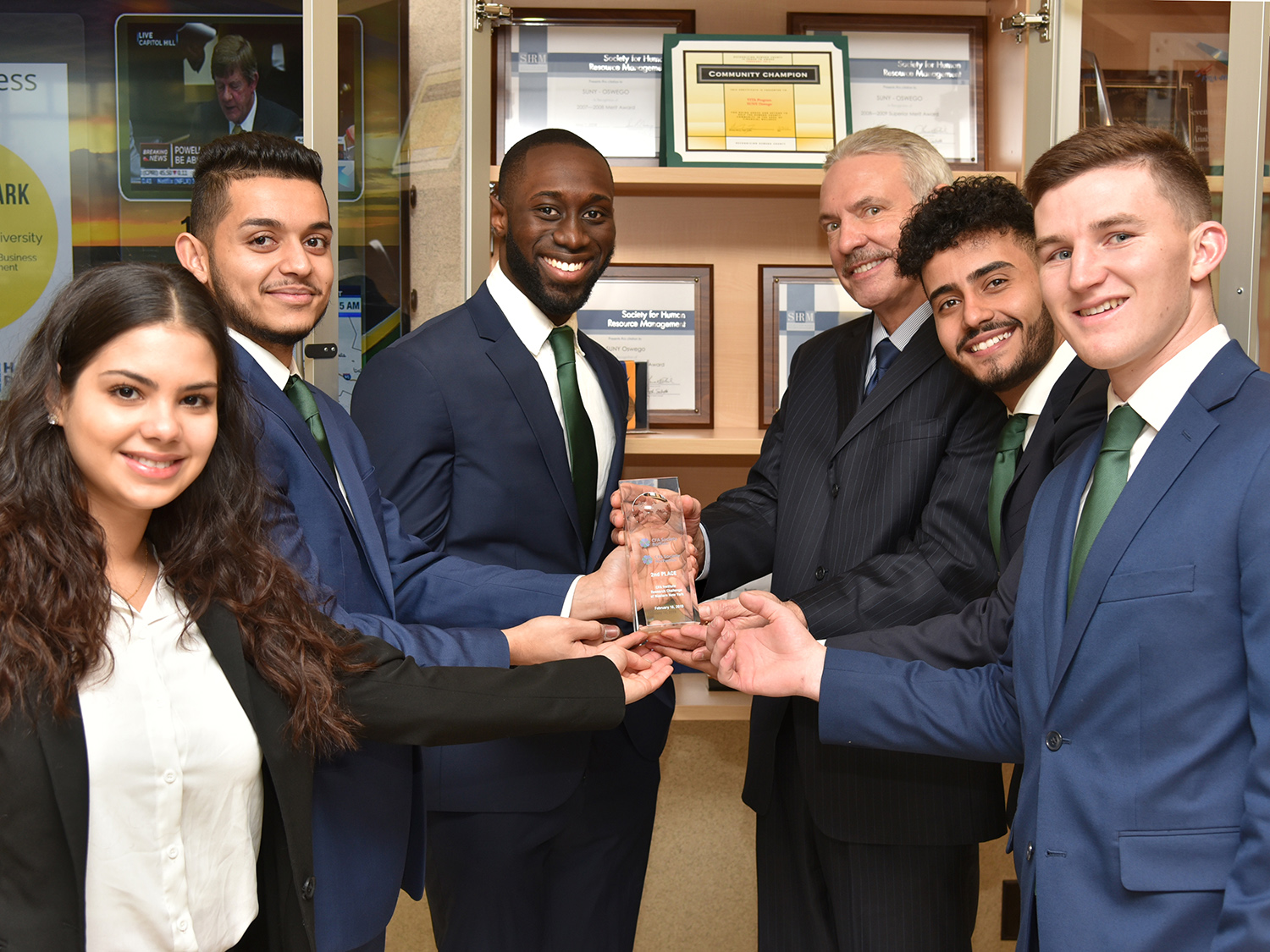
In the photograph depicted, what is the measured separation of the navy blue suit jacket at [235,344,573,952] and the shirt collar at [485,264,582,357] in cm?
49

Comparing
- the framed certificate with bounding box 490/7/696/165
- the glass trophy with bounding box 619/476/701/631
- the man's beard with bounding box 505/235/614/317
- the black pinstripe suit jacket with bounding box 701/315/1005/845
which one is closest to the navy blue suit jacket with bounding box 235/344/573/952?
the glass trophy with bounding box 619/476/701/631

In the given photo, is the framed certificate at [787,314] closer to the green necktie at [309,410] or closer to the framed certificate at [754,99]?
the framed certificate at [754,99]

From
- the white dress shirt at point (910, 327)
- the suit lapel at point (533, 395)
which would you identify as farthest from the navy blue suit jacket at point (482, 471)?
the white dress shirt at point (910, 327)

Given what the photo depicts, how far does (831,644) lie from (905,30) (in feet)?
5.95

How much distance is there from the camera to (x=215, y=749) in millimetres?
1341

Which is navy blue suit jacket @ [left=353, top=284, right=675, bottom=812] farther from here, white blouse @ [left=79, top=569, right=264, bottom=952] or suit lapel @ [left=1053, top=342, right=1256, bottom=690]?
suit lapel @ [left=1053, top=342, right=1256, bottom=690]

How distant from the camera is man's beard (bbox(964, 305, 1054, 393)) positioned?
1937mm

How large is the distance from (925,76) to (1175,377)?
173 cm

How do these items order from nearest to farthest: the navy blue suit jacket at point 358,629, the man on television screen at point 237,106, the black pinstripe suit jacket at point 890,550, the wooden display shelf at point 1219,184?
1. the navy blue suit jacket at point 358,629
2. the black pinstripe suit jacket at point 890,550
3. the man on television screen at point 237,106
4. the wooden display shelf at point 1219,184

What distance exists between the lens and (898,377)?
210cm

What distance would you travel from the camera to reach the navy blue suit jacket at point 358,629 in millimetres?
1590

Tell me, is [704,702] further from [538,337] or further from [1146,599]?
[1146,599]

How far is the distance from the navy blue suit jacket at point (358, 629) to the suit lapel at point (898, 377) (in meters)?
0.84

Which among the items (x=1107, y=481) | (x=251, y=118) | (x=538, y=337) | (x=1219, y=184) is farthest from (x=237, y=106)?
(x=1219, y=184)
